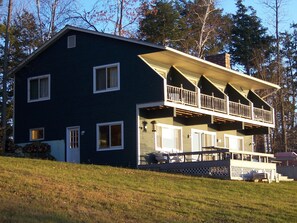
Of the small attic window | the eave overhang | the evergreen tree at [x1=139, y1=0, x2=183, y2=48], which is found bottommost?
the eave overhang

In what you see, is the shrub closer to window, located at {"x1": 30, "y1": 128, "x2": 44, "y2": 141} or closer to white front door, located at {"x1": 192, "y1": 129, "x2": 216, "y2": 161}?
window, located at {"x1": 30, "y1": 128, "x2": 44, "y2": 141}

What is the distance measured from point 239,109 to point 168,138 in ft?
18.3

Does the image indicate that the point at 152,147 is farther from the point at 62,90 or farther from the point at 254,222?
the point at 254,222

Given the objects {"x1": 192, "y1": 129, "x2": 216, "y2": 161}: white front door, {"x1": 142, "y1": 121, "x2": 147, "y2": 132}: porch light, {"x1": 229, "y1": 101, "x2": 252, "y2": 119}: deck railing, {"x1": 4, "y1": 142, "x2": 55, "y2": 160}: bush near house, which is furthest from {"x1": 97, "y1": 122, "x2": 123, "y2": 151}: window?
{"x1": 229, "y1": 101, "x2": 252, "y2": 119}: deck railing

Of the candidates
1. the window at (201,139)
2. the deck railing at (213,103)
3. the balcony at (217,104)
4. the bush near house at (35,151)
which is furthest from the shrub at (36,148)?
the deck railing at (213,103)

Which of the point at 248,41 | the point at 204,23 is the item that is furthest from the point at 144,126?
the point at 248,41

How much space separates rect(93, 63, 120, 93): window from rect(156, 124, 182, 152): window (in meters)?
3.17

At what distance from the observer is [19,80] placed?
32.8 metres

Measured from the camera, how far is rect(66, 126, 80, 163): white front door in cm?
2959

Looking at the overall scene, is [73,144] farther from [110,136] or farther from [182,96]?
[182,96]

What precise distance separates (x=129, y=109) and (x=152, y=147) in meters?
2.31

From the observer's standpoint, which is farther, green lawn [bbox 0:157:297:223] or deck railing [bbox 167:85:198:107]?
deck railing [bbox 167:85:198:107]

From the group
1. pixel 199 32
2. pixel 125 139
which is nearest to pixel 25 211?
pixel 125 139

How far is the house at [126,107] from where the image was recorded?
89.5 feet
